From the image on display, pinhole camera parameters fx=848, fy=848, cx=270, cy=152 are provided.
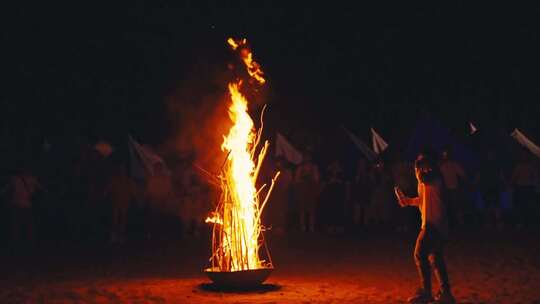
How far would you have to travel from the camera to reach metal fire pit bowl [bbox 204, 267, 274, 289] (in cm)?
1038

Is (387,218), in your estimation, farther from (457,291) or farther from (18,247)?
(457,291)

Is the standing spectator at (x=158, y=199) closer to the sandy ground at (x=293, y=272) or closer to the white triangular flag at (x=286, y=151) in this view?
the sandy ground at (x=293, y=272)

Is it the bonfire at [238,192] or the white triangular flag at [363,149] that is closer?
the bonfire at [238,192]

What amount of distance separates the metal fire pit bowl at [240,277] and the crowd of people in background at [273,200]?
7987 millimetres

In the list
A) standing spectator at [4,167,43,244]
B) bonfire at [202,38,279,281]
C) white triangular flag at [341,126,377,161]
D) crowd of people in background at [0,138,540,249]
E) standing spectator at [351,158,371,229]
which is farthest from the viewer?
white triangular flag at [341,126,377,161]

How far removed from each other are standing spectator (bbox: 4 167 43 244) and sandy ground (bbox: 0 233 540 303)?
882 millimetres

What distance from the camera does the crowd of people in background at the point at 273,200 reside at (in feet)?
61.5

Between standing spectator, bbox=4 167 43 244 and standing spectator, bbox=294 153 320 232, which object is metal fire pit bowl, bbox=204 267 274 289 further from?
standing spectator, bbox=294 153 320 232

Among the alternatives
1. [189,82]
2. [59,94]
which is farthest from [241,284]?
[189,82]

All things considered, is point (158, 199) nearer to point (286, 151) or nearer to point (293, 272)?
point (293, 272)

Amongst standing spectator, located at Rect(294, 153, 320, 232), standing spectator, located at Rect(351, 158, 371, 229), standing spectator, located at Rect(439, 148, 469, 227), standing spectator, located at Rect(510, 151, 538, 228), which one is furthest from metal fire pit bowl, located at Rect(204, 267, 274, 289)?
standing spectator, located at Rect(510, 151, 538, 228)

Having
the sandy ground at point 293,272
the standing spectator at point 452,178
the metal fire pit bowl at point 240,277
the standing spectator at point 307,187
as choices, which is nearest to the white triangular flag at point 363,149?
the standing spectator at point 452,178

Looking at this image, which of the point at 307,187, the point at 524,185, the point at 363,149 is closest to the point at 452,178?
the point at 524,185

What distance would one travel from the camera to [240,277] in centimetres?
1038
